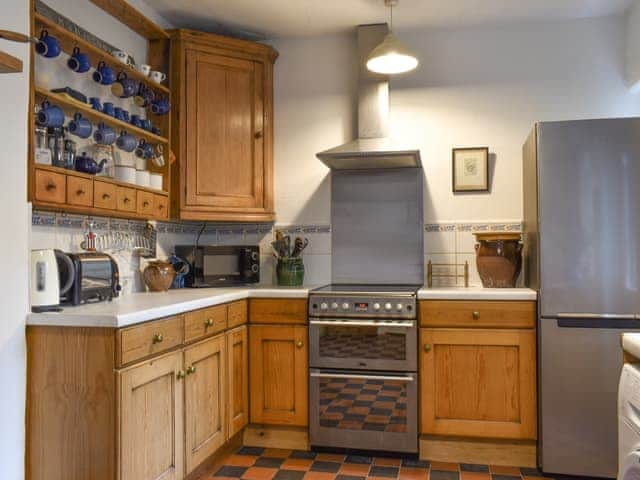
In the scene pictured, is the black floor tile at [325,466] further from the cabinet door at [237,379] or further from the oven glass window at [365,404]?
the cabinet door at [237,379]

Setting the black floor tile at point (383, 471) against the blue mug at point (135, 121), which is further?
the blue mug at point (135, 121)

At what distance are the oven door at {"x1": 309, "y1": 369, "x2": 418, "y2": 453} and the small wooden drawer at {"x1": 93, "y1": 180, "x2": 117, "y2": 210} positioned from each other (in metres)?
1.34

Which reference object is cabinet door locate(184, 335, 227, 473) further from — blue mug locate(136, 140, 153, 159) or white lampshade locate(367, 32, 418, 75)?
white lampshade locate(367, 32, 418, 75)

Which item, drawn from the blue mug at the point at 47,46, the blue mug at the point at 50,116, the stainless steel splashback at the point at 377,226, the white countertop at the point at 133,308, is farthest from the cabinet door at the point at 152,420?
the stainless steel splashback at the point at 377,226

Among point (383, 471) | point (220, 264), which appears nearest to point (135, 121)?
point (220, 264)

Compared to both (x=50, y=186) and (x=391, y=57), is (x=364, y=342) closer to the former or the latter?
(x=391, y=57)

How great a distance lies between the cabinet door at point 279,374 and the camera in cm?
314

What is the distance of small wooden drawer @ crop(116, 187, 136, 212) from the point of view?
2.65m

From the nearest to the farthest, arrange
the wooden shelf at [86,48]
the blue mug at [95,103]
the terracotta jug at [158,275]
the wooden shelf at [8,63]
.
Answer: the wooden shelf at [8,63], the wooden shelf at [86,48], the blue mug at [95,103], the terracotta jug at [158,275]

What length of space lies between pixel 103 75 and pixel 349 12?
1475 millimetres

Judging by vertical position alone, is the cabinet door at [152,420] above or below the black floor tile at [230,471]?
above

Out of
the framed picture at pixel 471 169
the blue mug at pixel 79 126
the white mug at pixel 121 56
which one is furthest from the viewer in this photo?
the framed picture at pixel 471 169

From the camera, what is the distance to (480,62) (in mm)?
3602

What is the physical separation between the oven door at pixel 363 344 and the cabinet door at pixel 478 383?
0.10 m
